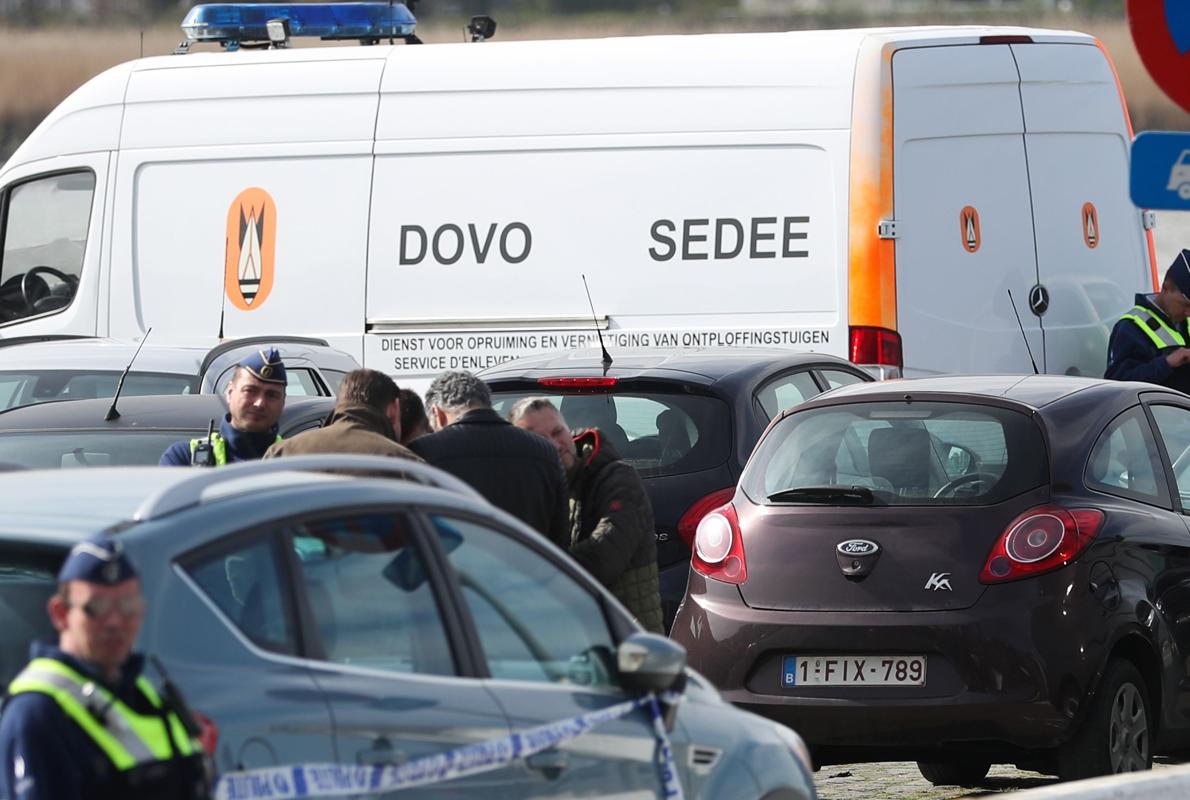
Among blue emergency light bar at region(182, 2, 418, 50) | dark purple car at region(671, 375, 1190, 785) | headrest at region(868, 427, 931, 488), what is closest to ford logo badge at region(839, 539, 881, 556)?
dark purple car at region(671, 375, 1190, 785)

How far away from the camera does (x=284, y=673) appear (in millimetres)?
3807

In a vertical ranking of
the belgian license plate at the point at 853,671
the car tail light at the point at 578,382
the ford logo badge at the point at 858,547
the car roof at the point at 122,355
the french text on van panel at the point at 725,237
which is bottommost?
the belgian license plate at the point at 853,671

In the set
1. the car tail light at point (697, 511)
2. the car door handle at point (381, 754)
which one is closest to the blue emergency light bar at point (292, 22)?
the car tail light at point (697, 511)

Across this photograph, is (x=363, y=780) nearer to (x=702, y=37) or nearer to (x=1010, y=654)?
(x=1010, y=654)

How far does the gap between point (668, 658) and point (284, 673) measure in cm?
103

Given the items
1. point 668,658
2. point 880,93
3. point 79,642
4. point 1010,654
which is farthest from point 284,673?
point 880,93

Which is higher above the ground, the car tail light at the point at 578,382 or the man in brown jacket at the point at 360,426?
the man in brown jacket at the point at 360,426

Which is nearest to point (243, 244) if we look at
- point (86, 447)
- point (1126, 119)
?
→ point (1126, 119)

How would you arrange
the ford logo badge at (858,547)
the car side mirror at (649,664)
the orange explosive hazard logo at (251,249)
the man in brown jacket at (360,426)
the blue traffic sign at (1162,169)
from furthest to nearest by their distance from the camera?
the orange explosive hazard logo at (251,249) → the ford logo badge at (858,547) → the man in brown jacket at (360,426) → the blue traffic sign at (1162,169) → the car side mirror at (649,664)

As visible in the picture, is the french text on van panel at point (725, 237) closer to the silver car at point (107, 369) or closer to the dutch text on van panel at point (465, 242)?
the dutch text on van panel at point (465, 242)

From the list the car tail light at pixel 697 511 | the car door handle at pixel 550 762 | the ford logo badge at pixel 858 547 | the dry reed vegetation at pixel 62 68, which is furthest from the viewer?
the dry reed vegetation at pixel 62 68

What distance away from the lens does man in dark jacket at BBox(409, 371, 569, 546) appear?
272 inches

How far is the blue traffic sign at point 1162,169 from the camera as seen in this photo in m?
5.69

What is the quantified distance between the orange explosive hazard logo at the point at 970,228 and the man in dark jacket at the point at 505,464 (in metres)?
5.55
